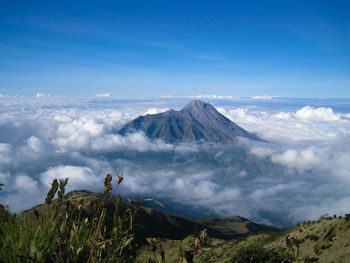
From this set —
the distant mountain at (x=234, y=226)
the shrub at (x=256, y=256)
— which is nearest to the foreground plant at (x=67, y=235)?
the shrub at (x=256, y=256)

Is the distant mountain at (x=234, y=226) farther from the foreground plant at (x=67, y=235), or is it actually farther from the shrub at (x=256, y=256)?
the foreground plant at (x=67, y=235)

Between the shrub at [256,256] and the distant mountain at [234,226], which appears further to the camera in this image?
the distant mountain at [234,226]

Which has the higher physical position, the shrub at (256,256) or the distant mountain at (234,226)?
the shrub at (256,256)

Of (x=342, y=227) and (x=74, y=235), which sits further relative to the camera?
(x=342, y=227)

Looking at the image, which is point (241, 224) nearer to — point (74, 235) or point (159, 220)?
point (159, 220)

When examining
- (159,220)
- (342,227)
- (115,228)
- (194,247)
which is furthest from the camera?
(159,220)

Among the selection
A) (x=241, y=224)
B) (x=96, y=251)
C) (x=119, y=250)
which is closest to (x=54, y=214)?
(x=96, y=251)

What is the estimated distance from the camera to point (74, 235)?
1.89 meters

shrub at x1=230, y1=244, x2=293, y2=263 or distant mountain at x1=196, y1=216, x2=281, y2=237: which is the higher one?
shrub at x1=230, y1=244, x2=293, y2=263

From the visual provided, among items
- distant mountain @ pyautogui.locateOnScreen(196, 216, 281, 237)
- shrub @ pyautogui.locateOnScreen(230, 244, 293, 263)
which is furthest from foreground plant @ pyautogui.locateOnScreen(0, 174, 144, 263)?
distant mountain @ pyautogui.locateOnScreen(196, 216, 281, 237)

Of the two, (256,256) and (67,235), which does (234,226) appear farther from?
(67,235)

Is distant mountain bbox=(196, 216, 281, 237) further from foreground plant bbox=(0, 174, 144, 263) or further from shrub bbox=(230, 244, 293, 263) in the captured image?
foreground plant bbox=(0, 174, 144, 263)

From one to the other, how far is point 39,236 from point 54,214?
20cm

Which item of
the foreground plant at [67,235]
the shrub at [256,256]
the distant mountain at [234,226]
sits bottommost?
the distant mountain at [234,226]
